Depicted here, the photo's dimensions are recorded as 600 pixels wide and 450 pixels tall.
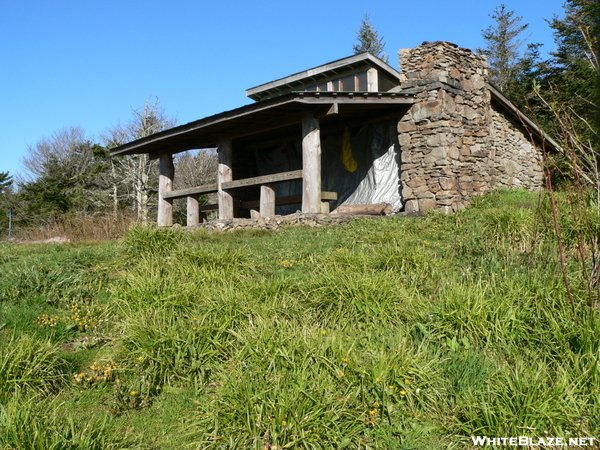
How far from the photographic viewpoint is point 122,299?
4.70m

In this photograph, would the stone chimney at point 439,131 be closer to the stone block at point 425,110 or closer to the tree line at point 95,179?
the stone block at point 425,110

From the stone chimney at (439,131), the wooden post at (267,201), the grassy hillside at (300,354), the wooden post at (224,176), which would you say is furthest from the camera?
the wooden post at (224,176)

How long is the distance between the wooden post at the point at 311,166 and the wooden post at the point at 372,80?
4126 millimetres

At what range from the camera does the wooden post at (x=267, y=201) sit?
11.2m

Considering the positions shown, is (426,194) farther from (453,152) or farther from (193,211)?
(193,211)

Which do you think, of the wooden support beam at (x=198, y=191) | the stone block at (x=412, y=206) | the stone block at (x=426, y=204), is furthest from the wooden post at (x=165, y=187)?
the stone block at (x=426, y=204)

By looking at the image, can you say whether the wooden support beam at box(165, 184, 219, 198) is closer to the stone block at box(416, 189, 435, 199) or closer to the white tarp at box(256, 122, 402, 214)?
the white tarp at box(256, 122, 402, 214)

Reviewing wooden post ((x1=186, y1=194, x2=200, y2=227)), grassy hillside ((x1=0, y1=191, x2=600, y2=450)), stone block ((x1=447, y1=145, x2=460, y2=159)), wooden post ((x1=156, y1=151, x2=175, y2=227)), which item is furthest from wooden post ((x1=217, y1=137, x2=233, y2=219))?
grassy hillside ((x1=0, y1=191, x2=600, y2=450))

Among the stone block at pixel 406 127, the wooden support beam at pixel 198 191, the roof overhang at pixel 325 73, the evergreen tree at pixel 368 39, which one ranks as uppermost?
Result: the evergreen tree at pixel 368 39

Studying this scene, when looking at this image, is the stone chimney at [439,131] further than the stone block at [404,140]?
No

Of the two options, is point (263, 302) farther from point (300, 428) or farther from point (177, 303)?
point (300, 428)

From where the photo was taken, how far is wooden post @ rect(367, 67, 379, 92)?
1407 cm

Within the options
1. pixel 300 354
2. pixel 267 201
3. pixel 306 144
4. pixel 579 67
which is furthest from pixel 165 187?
pixel 579 67

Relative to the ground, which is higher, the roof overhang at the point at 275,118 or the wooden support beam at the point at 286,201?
the roof overhang at the point at 275,118
